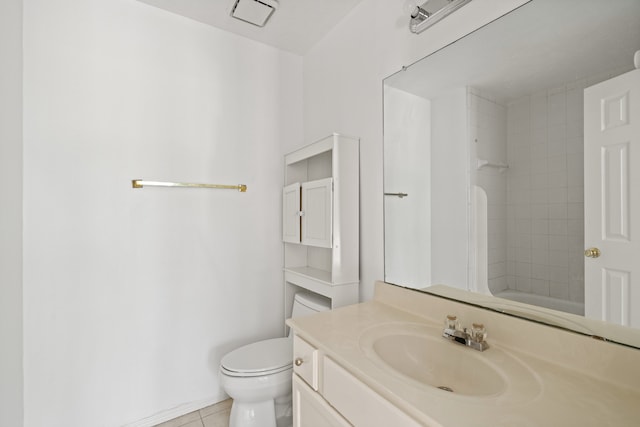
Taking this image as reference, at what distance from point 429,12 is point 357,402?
1431mm

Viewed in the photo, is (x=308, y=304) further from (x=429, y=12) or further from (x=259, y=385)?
(x=429, y=12)

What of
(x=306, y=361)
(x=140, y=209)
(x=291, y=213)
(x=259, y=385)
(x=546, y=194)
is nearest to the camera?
(x=546, y=194)

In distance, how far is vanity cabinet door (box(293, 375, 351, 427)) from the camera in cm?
86

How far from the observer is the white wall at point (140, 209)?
Answer: 1.41 metres

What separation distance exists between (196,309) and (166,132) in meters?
1.06

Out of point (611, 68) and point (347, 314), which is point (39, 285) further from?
point (611, 68)

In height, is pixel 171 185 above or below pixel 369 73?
below

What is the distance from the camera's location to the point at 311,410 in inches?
38.2

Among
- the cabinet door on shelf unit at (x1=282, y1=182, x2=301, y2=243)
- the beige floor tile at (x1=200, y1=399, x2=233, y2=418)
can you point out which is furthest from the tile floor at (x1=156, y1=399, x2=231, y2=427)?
the cabinet door on shelf unit at (x1=282, y1=182, x2=301, y2=243)

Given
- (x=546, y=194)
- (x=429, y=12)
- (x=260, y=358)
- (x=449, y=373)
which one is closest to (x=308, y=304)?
(x=260, y=358)

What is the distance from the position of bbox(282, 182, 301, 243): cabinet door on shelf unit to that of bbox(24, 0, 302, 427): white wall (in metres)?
0.09

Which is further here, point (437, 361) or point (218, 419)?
point (218, 419)

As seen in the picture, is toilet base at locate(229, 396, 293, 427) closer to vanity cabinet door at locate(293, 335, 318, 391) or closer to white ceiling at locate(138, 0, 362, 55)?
vanity cabinet door at locate(293, 335, 318, 391)

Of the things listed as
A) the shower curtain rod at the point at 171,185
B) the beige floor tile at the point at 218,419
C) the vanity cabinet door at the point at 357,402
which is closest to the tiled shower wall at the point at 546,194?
the vanity cabinet door at the point at 357,402
